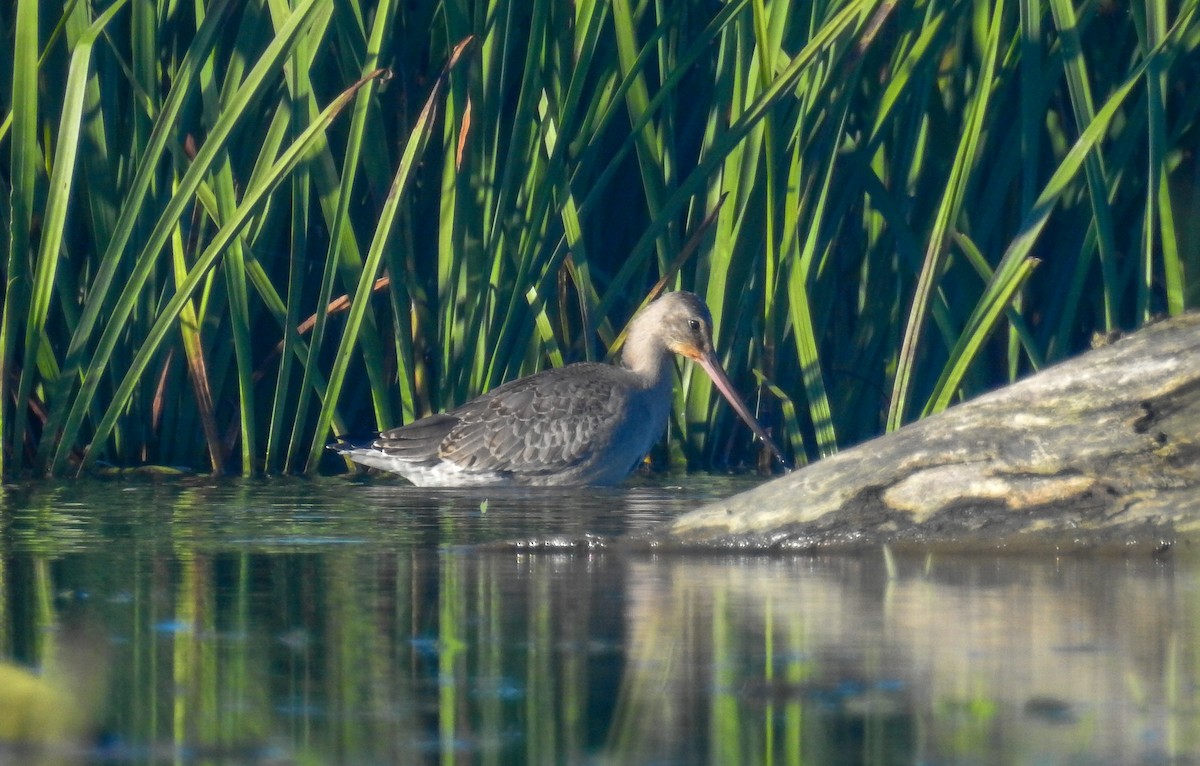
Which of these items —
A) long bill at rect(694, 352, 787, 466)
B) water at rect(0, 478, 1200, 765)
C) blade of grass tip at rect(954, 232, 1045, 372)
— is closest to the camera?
water at rect(0, 478, 1200, 765)

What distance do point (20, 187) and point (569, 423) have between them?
103 inches

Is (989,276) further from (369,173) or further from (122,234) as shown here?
(122,234)

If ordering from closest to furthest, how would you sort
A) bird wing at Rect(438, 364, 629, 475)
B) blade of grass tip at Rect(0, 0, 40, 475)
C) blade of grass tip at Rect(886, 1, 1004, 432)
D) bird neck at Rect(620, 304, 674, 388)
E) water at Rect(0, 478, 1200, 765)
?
water at Rect(0, 478, 1200, 765) < blade of grass tip at Rect(0, 0, 40, 475) < blade of grass tip at Rect(886, 1, 1004, 432) < bird wing at Rect(438, 364, 629, 475) < bird neck at Rect(620, 304, 674, 388)

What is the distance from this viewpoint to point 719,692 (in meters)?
2.69

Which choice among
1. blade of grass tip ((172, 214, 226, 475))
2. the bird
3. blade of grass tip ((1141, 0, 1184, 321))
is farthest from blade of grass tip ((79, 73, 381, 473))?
blade of grass tip ((1141, 0, 1184, 321))

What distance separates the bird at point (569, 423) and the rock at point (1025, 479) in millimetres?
2400

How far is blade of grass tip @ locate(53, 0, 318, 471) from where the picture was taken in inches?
228

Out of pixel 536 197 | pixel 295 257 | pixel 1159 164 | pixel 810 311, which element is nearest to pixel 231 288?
pixel 295 257

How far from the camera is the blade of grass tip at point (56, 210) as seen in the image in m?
5.87

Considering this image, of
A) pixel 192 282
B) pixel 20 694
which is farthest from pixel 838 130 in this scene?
pixel 20 694

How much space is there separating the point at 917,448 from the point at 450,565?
1200 mm

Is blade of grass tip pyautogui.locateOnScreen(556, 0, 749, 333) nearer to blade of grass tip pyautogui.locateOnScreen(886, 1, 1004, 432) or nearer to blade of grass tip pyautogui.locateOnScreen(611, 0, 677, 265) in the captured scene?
blade of grass tip pyautogui.locateOnScreen(611, 0, 677, 265)

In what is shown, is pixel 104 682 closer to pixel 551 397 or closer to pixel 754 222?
pixel 754 222

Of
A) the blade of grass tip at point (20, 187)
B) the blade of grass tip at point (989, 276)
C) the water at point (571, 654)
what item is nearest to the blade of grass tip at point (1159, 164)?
the blade of grass tip at point (989, 276)
